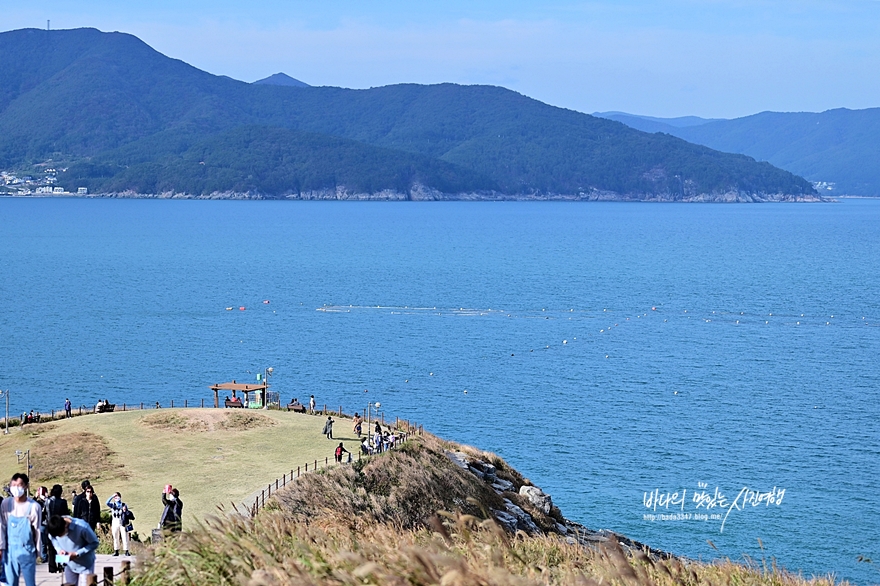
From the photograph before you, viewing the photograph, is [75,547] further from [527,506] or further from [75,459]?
[527,506]

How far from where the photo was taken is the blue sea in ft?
124

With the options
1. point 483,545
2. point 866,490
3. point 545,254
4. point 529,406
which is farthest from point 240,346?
point 545,254

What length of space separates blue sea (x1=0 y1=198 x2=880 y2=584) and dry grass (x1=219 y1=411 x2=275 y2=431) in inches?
427

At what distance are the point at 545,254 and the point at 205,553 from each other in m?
139

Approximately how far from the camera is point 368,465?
96.9ft

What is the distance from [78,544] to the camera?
10.8 meters

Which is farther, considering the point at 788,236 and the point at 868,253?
the point at 788,236

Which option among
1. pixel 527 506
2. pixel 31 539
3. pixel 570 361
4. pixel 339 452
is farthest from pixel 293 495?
pixel 570 361

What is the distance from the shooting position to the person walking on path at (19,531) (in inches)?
443

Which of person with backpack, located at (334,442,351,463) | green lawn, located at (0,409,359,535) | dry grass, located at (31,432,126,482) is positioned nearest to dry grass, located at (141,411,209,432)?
green lawn, located at (0,409,359,535)

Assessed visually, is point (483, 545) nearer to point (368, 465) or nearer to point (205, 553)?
point (205, 553)

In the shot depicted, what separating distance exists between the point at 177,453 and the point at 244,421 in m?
4.11

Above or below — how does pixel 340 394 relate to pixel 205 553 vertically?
below

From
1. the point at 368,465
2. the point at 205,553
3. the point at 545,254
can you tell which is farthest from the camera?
the point at 545,254
